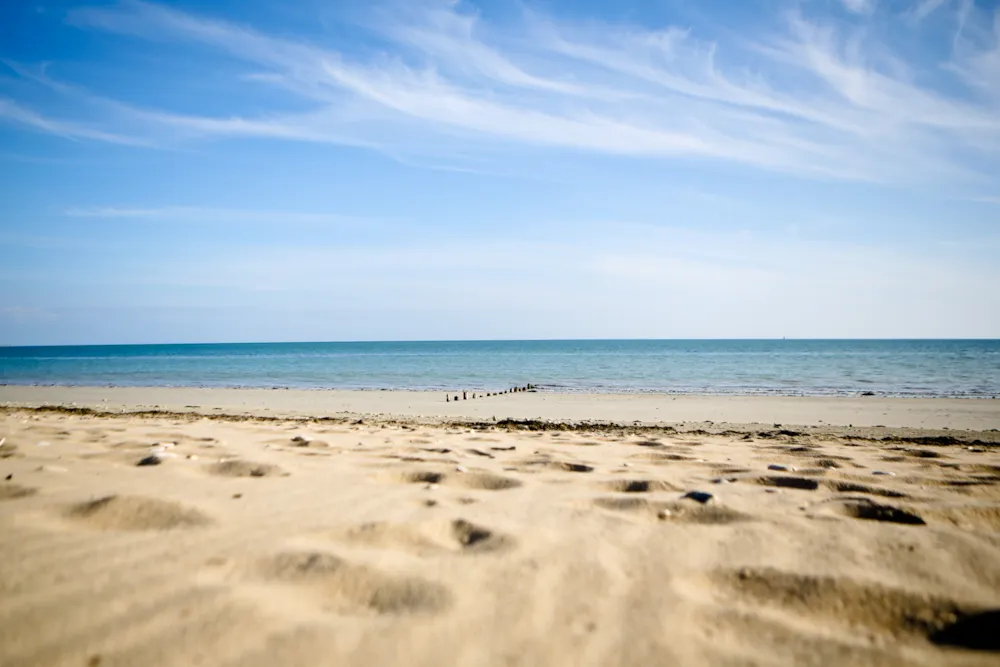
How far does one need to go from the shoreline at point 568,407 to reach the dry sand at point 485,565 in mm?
5714

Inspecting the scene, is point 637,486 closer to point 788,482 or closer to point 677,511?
point 677,511

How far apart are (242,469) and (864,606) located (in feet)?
9.79

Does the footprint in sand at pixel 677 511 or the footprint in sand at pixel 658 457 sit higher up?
the footprint in sand at pixel 677 511

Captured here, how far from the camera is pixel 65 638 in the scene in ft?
4.31

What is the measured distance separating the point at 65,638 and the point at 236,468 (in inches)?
72.9

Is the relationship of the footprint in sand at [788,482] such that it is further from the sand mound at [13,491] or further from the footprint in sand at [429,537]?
the sand mound at [13,491]

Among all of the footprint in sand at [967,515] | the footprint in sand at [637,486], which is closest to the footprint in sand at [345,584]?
the footprint in sand at [637,486]

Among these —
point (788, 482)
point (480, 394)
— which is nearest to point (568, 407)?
point (480, 394)

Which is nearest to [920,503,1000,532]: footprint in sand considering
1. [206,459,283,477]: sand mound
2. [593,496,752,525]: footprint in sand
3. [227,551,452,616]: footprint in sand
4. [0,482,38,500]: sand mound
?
[593,496,752,525]: footprint in sand

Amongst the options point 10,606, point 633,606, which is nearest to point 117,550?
point 10,606

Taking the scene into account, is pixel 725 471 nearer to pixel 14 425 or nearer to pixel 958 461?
pixel 958 461

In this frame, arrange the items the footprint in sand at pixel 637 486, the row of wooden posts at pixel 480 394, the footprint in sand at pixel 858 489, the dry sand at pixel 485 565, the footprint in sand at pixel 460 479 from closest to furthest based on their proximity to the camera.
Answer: the dry sand at pixel 485 565 → the footprint in sand at pixel 858 489 → the footprint in sand at pixel 637 486 → the footprint in sand at pixel 460 479 → the row of wooden posts at pixel 480 394

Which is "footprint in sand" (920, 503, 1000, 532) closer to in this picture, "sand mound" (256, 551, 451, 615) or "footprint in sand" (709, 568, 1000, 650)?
"footprint in sand" (709, 568, 1000, 650)

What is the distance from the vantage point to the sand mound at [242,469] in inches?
118
